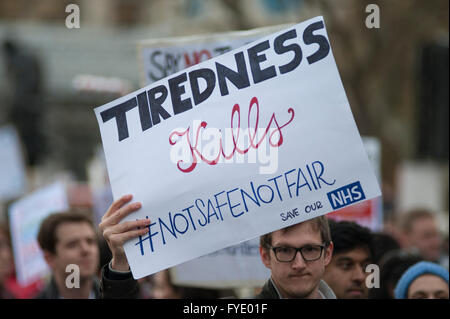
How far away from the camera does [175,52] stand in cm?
494

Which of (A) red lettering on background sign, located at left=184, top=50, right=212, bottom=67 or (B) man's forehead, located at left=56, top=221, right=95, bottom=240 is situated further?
(A) red lettering on background sign, located at left=184, top=50, right=212, bottom=67

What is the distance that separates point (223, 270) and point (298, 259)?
4.99 feet

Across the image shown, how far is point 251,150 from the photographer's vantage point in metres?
3.45

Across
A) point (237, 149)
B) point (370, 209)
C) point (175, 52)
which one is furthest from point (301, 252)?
point (370, 209)

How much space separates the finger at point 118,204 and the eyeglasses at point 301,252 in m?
0.58

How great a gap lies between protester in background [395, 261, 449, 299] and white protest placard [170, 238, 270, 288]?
36.4 inches

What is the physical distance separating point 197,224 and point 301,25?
0.81 meters

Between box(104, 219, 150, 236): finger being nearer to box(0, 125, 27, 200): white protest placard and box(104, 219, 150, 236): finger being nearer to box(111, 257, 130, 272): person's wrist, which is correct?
box(111, 257, 130, 272): person's wrist

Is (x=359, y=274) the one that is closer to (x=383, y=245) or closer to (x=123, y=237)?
(x=123, y=237)

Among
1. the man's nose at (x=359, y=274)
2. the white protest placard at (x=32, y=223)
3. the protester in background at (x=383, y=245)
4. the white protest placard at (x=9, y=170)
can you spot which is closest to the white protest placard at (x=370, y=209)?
the protester in background at (x=383, y=245)

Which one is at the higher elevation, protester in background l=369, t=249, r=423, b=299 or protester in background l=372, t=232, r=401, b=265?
protester in background l=372, t=232, r=401, b=265

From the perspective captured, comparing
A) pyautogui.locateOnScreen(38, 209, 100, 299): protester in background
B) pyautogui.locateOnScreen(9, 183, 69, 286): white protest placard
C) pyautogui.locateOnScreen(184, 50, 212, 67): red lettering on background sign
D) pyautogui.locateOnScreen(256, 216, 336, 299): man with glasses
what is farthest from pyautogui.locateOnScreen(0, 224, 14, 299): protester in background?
pyautogui.locateOnScreen(256, 216, 336, 299): man with glasses

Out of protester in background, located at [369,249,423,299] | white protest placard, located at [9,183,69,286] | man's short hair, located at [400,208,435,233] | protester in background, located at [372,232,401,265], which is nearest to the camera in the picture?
protester in background, located at [369,249,423,299]

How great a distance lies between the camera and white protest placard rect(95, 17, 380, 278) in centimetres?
337
